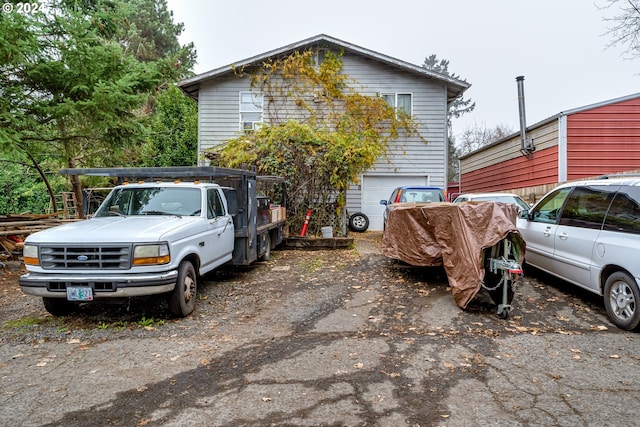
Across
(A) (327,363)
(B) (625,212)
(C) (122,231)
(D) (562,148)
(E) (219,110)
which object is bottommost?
(A) (327,363)

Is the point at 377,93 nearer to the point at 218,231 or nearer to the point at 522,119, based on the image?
the point at 522,119

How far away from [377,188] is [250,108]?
592 cm

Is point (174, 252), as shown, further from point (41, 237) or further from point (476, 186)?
point (476, 186)

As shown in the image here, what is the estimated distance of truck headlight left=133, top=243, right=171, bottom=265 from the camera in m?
4.63

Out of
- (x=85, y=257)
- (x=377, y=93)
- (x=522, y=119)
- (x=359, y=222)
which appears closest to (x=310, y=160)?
(x=359, y=222)

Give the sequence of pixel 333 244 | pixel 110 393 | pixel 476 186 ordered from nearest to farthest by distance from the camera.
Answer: pixel 110 393
pixel 333 244
pixel 476 186

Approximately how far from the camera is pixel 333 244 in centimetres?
1067

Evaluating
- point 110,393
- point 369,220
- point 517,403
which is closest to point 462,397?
point 517,403

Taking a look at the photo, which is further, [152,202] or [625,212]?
[152,202]

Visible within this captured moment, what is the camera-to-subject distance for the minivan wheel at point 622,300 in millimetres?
4434

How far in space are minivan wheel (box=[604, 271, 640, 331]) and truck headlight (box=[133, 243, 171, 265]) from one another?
5.65 m

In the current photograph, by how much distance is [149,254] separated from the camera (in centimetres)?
466

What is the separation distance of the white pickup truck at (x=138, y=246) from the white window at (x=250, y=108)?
861 centimetres

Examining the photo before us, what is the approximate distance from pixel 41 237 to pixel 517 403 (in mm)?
5523
